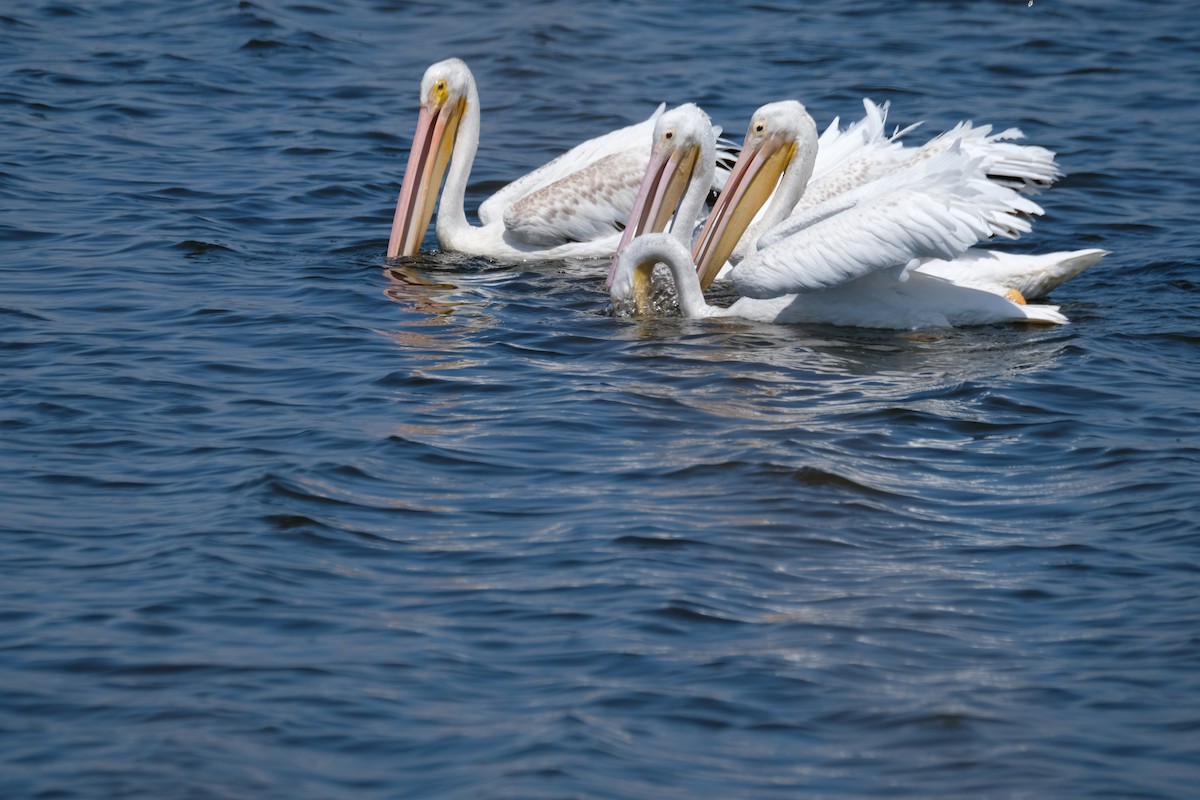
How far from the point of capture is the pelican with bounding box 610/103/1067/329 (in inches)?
276

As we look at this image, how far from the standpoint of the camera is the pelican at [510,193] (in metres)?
9.09

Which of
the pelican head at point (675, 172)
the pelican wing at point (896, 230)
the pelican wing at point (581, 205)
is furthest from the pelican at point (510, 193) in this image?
the pelican wing at point (896, 230)

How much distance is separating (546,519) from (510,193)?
15.0 feet

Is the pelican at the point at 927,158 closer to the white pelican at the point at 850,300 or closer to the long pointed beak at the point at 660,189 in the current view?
the white pelican at the point at 850,300

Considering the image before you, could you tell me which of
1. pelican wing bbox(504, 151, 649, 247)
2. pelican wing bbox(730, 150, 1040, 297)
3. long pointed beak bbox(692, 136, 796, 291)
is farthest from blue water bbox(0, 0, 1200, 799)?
long pointed beak bbox(692, 136, 796, 291)

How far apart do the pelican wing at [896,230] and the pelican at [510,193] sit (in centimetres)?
191

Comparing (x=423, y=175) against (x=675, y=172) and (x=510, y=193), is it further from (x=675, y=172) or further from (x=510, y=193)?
(x=675, y=172)

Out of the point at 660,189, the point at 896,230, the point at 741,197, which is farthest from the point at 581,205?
the point at 896,230

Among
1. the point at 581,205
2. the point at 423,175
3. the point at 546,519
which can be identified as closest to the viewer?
the point at 546,519

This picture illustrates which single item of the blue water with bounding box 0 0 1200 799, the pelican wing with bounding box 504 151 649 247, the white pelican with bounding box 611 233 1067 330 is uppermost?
the pelican wing with bounding box 504 151 649 247

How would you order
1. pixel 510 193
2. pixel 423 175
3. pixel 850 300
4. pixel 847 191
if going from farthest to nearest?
1. pixel 510 193
2. pixel 423 175
3. pixel 847 191
4. pixel 850 300

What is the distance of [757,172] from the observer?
8.29 m

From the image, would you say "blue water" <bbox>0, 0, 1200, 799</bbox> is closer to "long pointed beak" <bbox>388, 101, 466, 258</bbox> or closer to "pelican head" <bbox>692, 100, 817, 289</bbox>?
"long pointed beak" <bbox>388, 101, 466, 258</bbox>

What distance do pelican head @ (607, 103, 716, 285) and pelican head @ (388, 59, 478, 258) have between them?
130 centimetres
